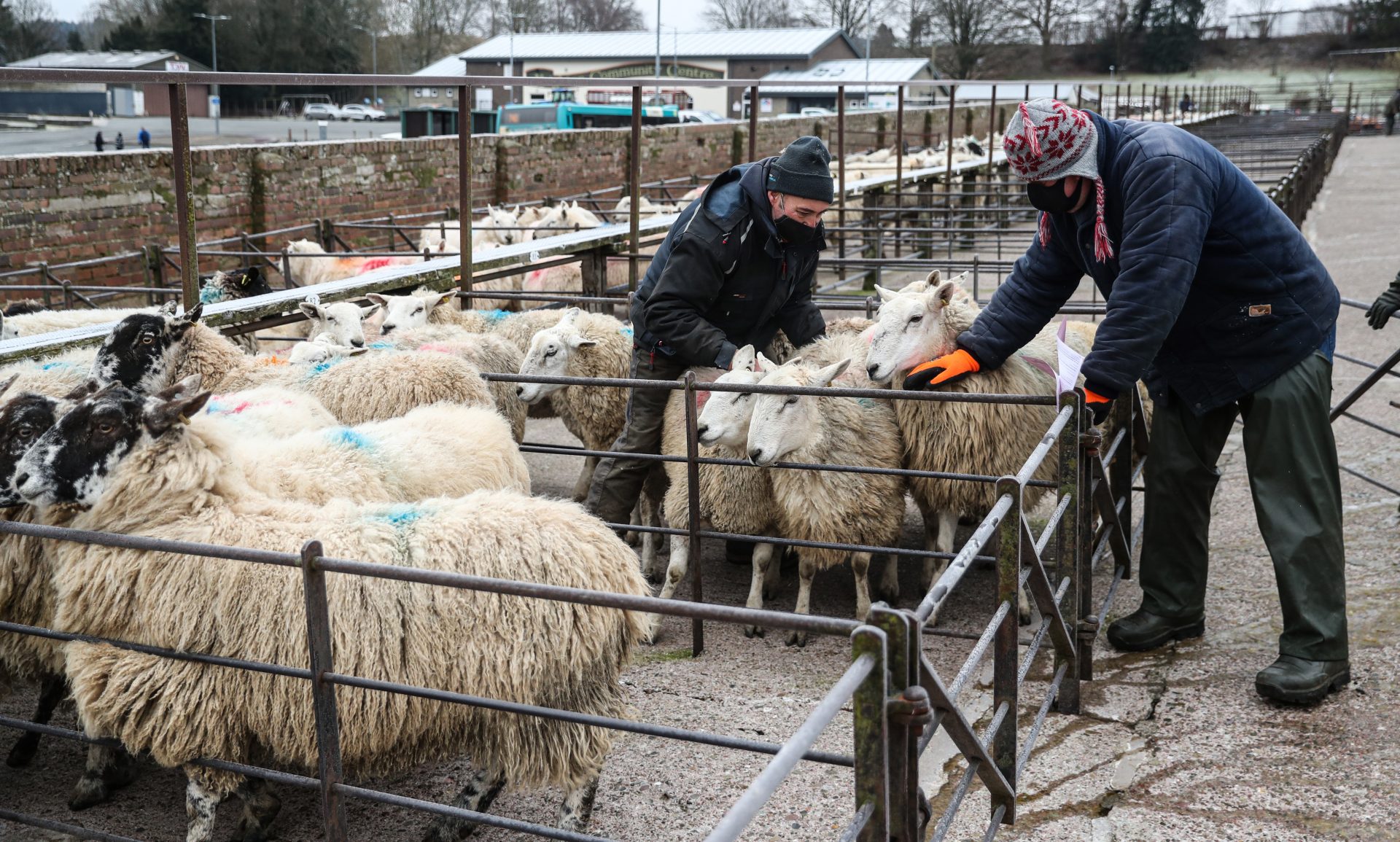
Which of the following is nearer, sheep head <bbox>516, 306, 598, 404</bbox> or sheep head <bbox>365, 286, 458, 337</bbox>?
sheep head <bbox>516, 306, 598, 404</bbox>

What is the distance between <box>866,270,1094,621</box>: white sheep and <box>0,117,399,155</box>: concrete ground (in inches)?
1164

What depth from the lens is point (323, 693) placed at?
104 inches

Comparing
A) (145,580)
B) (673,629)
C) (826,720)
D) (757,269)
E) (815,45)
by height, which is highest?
(815,45)

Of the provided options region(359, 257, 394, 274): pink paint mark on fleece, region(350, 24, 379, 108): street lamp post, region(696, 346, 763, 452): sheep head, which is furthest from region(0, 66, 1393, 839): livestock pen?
region(350, 24, 379, 108): street lamp post

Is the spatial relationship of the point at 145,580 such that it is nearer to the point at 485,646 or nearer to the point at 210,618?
the point at 210,618

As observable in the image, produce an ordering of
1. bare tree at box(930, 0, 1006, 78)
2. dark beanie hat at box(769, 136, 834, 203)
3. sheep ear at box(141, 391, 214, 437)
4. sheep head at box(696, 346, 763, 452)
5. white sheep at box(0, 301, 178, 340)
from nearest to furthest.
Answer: sheep ear at box(141, 391, 214, 437) → dark beanie hat at box(769, 136, 834, 203) → sheep head at box(696, 346, 763, 452) → white sheep at box(0, 301, 178, 340) → bare tree at box(930, 0, 1006, 78)

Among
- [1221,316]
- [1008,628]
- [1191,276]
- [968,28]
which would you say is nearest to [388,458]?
[1008,628]

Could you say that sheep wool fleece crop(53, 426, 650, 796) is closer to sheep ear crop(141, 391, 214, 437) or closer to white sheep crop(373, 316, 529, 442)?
sheep ear crop(141, 391, 214, 437)

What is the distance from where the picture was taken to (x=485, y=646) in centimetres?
304

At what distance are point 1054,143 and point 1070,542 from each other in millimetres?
1285

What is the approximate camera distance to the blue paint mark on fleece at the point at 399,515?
10.6 ft

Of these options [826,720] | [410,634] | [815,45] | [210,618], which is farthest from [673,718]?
[815,45]

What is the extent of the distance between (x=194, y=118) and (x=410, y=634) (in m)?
56.3

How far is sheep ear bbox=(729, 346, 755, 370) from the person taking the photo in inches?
197
